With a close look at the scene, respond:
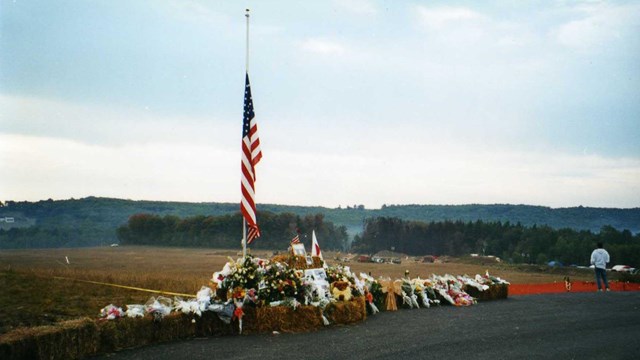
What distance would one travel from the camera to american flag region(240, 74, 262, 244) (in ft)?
50.6

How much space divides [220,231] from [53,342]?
331 feet

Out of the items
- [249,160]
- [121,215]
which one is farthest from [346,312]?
[121,215]

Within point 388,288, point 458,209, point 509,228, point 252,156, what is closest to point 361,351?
point 252,156

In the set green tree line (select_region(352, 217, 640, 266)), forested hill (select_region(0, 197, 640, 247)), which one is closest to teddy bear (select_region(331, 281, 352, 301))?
green tree line (select_region(352, 217, 640, 266))

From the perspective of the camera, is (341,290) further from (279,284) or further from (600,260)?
(600,260)

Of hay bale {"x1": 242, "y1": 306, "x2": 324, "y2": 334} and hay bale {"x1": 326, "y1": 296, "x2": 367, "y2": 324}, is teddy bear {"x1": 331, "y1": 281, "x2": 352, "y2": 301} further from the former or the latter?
hay bale {"x1": 242, "y1": 306, "x2": 324, "y2": 334}

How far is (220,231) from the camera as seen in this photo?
110 metres

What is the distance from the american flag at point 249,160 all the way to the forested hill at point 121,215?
11368 cm

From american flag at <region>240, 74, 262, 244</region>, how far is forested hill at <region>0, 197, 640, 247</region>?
114 m

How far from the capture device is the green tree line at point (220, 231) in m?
106

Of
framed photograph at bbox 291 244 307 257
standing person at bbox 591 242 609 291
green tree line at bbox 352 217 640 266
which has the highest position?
framed photograph at bbox 291 244 307 257

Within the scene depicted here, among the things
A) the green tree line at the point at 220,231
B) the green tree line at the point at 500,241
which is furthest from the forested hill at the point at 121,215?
the green tree line at the point at 500,241

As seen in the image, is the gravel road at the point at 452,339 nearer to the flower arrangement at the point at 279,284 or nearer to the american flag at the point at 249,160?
the flower arrangement at the point at 279,284

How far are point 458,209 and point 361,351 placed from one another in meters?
193
